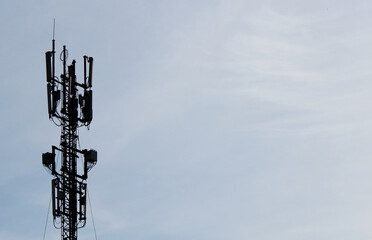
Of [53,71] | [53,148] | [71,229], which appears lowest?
[71,229]

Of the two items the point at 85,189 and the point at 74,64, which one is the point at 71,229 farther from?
the point at 74,64

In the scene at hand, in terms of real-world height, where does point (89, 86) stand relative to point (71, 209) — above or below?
above

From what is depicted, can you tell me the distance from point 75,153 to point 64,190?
3.28 meters

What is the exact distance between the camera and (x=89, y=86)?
96.8 m

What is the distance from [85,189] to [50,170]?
330 centimetres

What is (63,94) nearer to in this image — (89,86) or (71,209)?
(89,86)

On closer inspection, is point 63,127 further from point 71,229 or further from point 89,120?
point 71,229

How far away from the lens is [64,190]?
9344 centimetres

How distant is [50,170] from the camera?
93.4m

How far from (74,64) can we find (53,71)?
6.52 feet

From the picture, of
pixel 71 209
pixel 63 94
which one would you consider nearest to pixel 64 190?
pixel 71 209

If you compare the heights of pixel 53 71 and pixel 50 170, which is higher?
pixel 53 71

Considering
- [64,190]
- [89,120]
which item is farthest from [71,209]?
[89,120]

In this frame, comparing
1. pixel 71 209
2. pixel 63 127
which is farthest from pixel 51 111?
pixel 71 209
